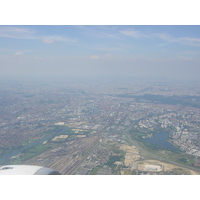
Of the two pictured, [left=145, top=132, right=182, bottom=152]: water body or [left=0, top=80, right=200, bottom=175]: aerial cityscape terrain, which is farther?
[left=145, top=132, right=182, bottom=152]: water body

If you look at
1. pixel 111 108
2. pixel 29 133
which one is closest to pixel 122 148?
pixel 29 133

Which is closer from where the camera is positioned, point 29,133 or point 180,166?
point 180,166

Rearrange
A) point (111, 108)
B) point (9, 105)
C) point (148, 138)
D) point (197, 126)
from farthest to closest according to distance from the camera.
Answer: point (111, 108) → point (9, 105) → point (197, 126) → point (148, 138)

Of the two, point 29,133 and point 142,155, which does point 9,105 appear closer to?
point 29,133

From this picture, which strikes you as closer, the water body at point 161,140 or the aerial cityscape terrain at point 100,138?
the aerial cityscape terrain at point 100,138
